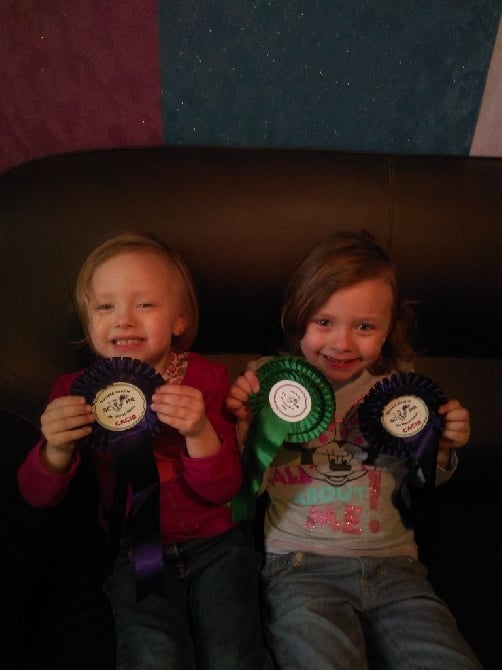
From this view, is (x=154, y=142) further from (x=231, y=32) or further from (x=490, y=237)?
(x=490, y=237)

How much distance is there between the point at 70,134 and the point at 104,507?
0.87m

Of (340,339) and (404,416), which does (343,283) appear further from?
(404,416)

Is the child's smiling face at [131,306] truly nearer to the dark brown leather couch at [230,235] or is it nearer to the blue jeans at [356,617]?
the dark brown leather couch at [230,235]

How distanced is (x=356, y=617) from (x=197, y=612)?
0.29 meters

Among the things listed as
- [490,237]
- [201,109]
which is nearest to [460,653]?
[490,237]

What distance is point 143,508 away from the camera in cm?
Answer: 97

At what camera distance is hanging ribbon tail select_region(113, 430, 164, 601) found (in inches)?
36.8

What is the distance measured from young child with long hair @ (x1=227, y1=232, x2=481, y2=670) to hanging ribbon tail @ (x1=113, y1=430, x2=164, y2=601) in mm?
195

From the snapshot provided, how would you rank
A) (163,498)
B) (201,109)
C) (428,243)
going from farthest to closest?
(201,109) → (428,243) → (163,498)

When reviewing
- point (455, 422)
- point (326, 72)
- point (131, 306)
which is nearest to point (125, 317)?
point (131, 306)

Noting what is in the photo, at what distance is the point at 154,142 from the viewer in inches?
52.5

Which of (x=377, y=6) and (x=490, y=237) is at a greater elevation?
(x=377, y=6)

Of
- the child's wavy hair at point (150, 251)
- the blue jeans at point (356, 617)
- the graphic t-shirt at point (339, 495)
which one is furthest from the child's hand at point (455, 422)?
the child's wavy hair at point (150, 251)

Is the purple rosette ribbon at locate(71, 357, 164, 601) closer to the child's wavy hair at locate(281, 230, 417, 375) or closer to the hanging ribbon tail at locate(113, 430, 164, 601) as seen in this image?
the hanging ribbon tail at locate(113, 430, 164, 601)
